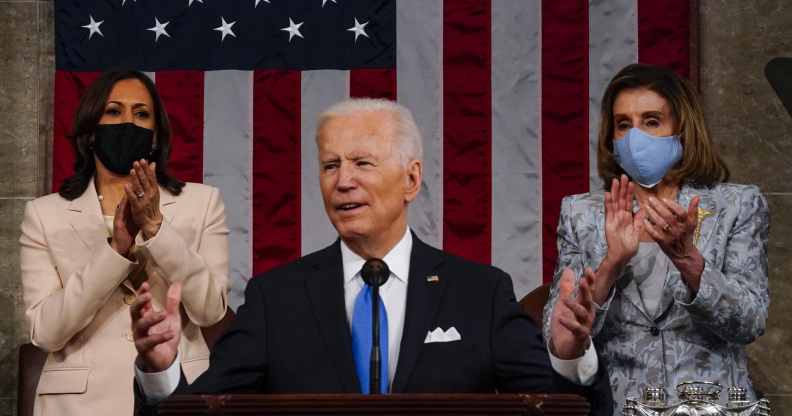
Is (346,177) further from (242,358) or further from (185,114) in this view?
(185,114)

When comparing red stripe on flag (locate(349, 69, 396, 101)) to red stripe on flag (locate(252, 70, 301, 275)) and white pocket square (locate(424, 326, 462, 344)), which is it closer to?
red stripe on flag (locate(252, 70, 301, 275))

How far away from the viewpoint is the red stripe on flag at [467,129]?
5.65 metres

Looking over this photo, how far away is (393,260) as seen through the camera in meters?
3.28

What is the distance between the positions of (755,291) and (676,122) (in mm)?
591

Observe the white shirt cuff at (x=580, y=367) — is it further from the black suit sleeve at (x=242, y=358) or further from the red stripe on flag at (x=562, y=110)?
the red stripe on flag at (x=562, y=110)

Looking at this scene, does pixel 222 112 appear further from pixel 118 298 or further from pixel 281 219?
pixel 118 298

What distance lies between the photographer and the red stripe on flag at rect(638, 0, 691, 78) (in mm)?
5680

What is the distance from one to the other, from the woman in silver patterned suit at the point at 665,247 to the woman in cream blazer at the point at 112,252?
1.16 meters

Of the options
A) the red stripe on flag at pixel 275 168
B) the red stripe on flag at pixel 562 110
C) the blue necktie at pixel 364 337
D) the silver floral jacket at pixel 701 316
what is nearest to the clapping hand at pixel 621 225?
the silver floral jacket at pixel 701 316

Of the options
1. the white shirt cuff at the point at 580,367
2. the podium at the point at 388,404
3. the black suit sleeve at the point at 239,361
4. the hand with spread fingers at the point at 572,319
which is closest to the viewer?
the podium at the point at 388,404

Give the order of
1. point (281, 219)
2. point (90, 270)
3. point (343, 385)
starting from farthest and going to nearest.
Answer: point (281, 219), point (90, 270), point (343, 385)

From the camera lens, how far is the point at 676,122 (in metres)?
3.90

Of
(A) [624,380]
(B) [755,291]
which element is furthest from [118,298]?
(B) [755,291]

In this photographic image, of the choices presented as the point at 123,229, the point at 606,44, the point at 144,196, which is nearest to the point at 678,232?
the point at 144,196
